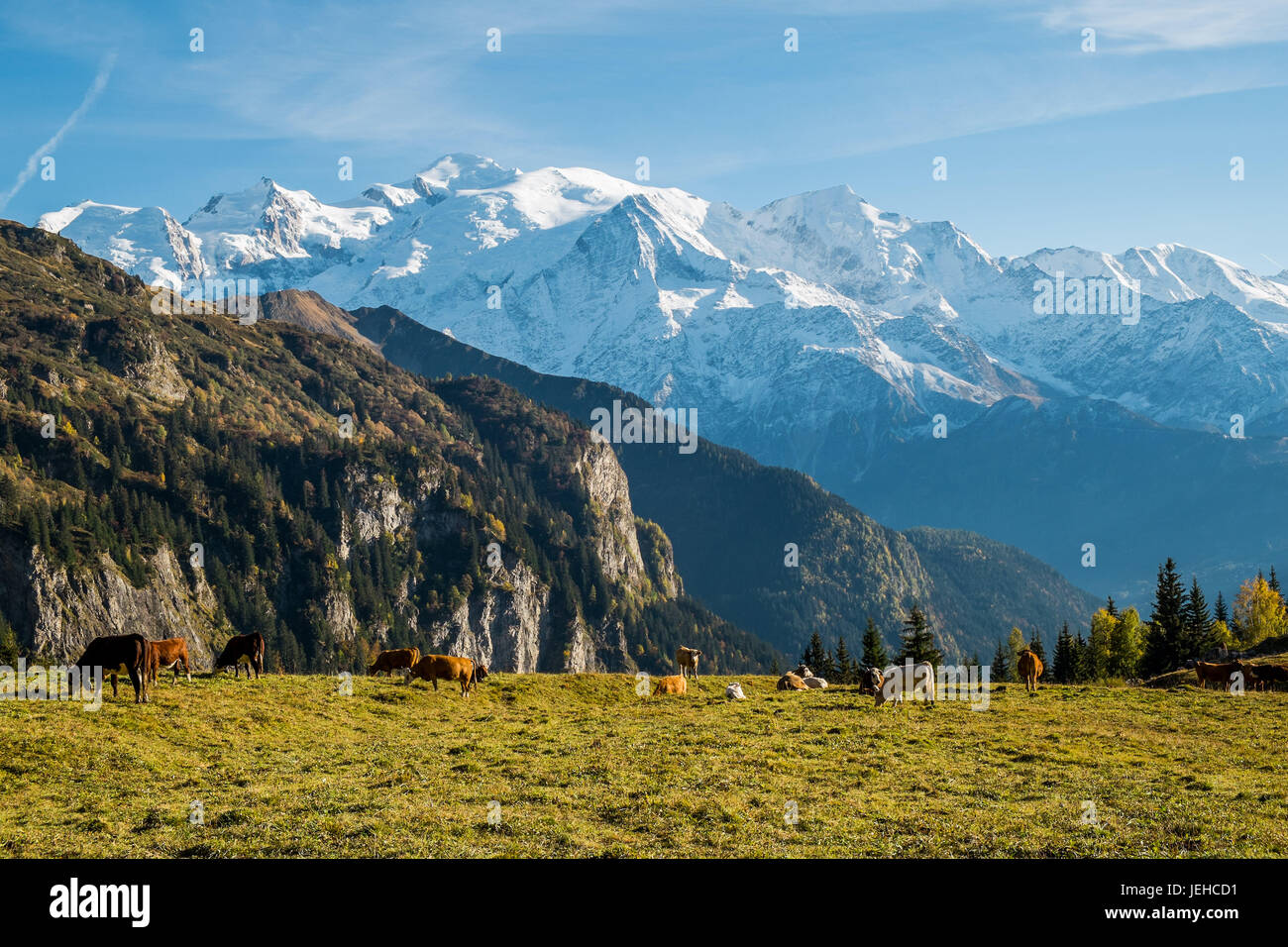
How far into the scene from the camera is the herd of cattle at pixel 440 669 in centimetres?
4434

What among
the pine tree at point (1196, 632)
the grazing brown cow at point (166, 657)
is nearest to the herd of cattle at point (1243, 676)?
the pine tree at point (1196, 632)

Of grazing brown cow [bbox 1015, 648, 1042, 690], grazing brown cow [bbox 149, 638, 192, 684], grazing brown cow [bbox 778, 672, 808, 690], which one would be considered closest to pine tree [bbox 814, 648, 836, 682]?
grazing brown cow [bbox 778, 672, 808, 690]

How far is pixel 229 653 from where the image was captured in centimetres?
5688

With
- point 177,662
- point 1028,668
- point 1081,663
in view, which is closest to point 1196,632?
point 1081,663

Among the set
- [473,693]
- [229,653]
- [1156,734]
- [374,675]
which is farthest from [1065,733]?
[229,653]

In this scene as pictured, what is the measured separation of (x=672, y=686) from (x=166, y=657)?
2715 cm

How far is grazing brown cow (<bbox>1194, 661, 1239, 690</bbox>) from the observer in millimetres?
65625

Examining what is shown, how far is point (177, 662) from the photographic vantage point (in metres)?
50.6

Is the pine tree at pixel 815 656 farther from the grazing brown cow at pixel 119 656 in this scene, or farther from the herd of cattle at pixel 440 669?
the grazing brown cow at pixel 119 656

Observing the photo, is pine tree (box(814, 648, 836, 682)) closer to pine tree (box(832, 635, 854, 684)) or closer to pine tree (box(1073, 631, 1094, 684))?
pine tree (box(832, 635, 854, 684))
